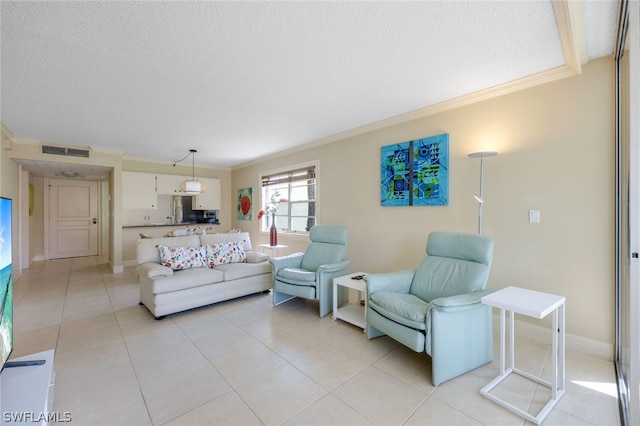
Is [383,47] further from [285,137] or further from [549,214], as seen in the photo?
[285,137]

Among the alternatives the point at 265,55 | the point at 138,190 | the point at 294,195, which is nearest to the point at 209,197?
the point at 138,190

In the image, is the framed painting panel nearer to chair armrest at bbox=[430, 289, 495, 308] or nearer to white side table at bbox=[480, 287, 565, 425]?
chair armrest at bbox=[430, 289, 495, 308]

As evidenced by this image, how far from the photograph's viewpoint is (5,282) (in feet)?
4.69

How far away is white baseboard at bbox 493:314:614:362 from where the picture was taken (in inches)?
88.9

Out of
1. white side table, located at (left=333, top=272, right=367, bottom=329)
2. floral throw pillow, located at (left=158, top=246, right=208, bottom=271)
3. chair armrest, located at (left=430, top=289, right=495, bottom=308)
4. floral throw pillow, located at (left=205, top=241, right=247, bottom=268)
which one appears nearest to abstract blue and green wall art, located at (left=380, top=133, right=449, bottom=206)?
white side table, located at (left=333, top=272, right=367, bottom=329)

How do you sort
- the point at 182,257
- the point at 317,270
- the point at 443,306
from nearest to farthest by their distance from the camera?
the point at 443,306, the point at 317,270, the point at 182,257

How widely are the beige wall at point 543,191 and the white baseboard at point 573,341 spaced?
0.06 metres

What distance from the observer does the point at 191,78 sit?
2.51 metres

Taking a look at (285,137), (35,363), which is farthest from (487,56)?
(35,363)

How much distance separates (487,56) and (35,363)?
360 cm

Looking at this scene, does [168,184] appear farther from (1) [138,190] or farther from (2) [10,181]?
(2) [10,181]

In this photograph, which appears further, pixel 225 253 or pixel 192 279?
pixel 225 253

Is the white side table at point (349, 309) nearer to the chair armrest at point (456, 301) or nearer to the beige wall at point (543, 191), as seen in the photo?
the beige wall at point (543, 191)

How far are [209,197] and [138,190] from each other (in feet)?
5.04
